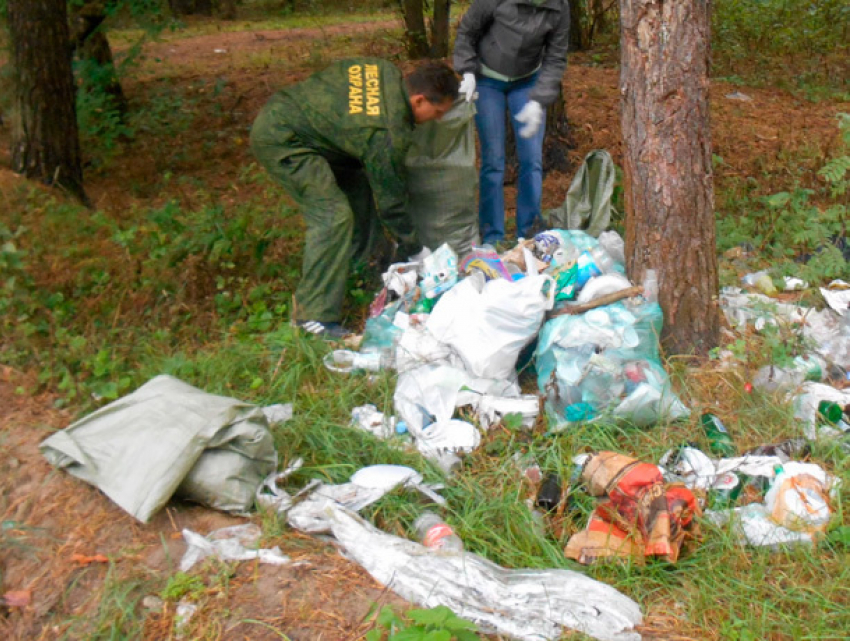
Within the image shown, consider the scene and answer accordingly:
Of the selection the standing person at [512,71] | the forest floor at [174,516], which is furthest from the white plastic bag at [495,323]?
the standing person at [512,71]

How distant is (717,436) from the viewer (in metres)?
2.97

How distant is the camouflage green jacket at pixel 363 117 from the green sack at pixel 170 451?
138 cm

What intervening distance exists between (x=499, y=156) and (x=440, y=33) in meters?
4.68

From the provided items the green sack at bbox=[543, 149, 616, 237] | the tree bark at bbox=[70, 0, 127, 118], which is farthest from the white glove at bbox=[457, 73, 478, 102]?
the tree bark at bbox=[70, 0, 127, 118]

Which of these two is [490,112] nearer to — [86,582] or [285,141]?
[285,141]

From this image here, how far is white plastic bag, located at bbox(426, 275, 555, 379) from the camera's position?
3.24 metres

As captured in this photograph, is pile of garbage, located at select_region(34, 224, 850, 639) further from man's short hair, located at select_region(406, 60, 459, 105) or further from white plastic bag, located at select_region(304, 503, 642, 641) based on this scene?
man's short hair, located at select_region(406, 60, 459, 105)

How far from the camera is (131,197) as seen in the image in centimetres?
567

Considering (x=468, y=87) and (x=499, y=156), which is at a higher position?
(x=468, y=87)

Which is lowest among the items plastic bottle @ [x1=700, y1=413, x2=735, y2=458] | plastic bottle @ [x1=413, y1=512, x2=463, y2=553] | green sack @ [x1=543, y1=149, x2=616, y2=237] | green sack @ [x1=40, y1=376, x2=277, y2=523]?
plastic bottle @ [x1=700, y1=413, x2=735, y2=458]

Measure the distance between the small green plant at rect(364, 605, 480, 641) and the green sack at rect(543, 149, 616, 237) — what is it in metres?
2.53

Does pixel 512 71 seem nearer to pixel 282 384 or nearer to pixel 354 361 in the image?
pixel 354 361

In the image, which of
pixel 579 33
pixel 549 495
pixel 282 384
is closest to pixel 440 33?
pixel 579 33

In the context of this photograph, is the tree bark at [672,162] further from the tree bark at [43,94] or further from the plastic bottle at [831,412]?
the tree bark at [43,94]
